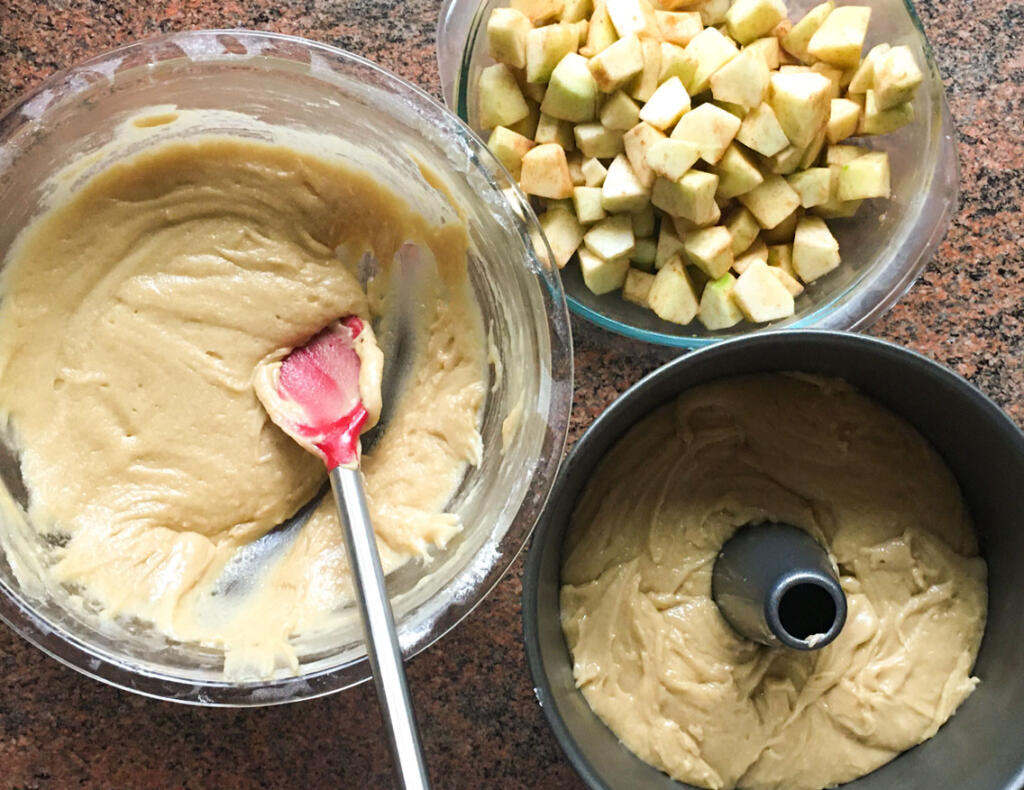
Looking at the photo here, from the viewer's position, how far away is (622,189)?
1.23 m

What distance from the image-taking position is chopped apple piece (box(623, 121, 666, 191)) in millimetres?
1215

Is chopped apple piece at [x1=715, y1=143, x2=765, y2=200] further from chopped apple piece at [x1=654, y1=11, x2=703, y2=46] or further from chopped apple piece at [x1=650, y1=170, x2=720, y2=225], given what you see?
chopped apple piece at [x1=654, y1=11, x2=703, y2=46]

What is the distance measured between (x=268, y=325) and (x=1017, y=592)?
39.4 inches

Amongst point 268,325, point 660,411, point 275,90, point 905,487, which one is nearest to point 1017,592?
point 905,487

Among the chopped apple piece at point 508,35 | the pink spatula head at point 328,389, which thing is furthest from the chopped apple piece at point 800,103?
the pink spatula head at point 328,389

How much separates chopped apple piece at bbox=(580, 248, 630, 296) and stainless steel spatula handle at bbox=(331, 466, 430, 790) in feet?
1.35

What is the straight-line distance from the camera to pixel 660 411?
1161mm

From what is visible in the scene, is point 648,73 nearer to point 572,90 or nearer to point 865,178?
point 572,90

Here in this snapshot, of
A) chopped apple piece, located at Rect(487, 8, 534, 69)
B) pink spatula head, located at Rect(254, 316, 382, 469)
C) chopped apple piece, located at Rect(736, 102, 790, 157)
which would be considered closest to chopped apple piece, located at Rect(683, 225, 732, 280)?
chopped apple piece, located at Rect(736, 102, 790, 157)

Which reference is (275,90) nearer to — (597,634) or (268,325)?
(268,325)

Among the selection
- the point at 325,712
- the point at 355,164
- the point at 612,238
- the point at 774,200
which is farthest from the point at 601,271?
the point at 325,712

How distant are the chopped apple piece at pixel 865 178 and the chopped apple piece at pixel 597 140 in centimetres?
31

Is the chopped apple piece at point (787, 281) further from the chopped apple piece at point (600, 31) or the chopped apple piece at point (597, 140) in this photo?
the chopped apple piece at point (600, 31)

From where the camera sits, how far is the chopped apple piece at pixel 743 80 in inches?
47.3
